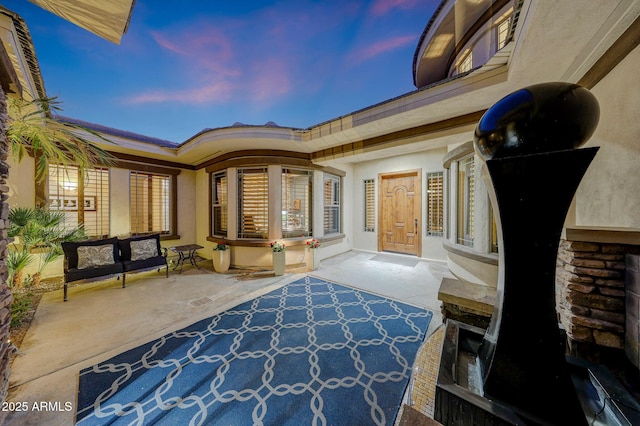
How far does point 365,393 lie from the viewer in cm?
157

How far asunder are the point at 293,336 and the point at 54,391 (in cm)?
183

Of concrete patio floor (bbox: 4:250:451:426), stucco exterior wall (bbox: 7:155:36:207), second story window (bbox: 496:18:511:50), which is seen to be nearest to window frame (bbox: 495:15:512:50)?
second story window (bbox: 496:18:511:50)

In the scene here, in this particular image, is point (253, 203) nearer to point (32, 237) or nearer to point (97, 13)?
point (32, 237)

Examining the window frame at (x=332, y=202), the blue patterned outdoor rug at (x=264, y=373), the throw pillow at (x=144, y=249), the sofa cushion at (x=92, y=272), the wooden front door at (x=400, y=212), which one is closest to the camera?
the blue patterned outdoor rug at (x=264, y=373)

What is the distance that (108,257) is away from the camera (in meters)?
3.53

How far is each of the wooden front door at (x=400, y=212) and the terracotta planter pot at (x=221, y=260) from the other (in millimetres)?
4033

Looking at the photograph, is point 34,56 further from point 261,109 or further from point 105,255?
point 261,109

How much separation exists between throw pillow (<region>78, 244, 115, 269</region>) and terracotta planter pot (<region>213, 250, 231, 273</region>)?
163 centimetres

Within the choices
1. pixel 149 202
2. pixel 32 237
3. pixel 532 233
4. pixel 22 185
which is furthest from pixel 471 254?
pixel 22 185

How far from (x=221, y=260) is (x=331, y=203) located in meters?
3.11

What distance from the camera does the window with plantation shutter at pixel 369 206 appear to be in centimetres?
631

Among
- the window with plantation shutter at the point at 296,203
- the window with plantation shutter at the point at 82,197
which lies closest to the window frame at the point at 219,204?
the window with plantation shutter at the point at 296,203

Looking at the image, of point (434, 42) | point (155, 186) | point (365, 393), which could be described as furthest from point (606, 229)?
point (155, 186)

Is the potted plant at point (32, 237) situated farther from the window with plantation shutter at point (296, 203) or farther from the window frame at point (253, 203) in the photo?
the window with plantation shutter at point (296, 203)
